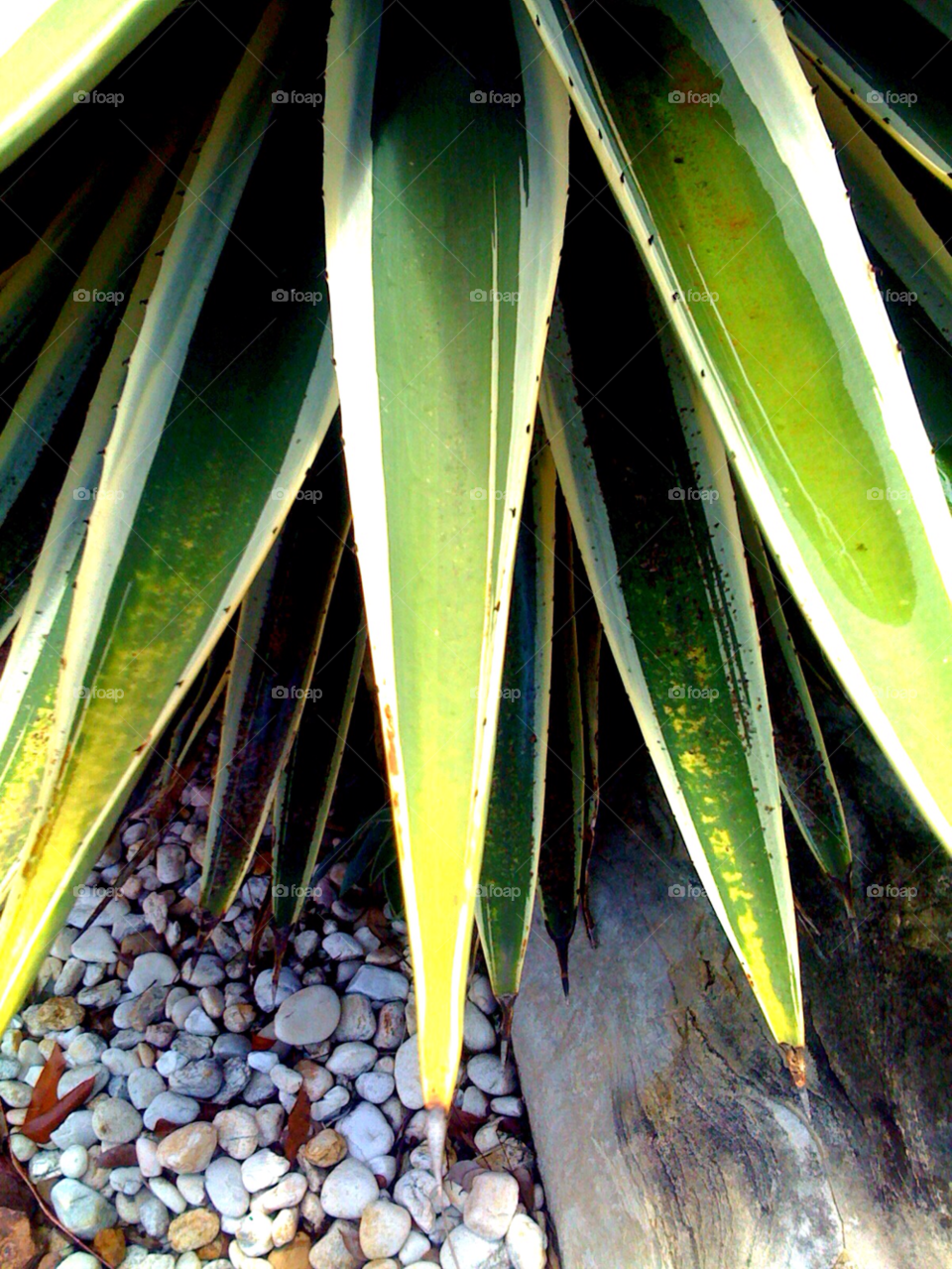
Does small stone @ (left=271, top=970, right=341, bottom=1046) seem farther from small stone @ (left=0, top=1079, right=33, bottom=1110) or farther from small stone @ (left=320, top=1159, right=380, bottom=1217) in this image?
small stone @ (left=0, top=1079, right=33, bottom=1110)

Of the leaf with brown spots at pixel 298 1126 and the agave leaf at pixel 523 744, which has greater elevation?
the agave leaf at pixel 523 744

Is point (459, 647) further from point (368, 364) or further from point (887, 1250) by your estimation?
point (887, 1250)

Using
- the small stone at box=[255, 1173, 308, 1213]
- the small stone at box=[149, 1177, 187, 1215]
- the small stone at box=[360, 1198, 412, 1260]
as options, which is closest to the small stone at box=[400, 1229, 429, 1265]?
the small stone at box=[360, 1198, 412, 1260]

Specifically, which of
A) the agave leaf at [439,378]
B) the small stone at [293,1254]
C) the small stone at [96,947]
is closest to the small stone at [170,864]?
the small stone at [96,947]

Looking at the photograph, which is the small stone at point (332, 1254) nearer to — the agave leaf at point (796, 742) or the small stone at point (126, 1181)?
the small stone at point (126, 1181)

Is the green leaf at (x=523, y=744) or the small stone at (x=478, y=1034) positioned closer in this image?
the green leaf at (x=523, y=744)
